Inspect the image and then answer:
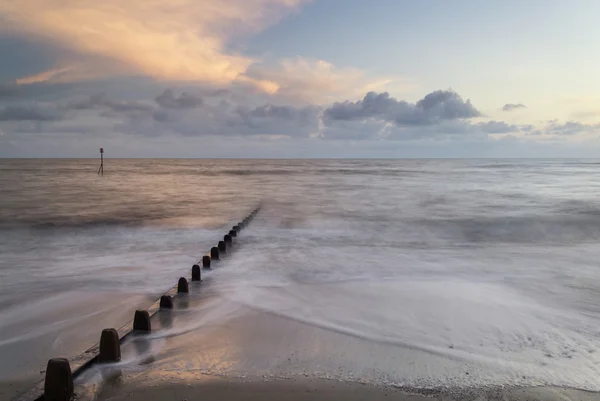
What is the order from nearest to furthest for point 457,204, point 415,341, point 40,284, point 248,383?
point 248,383 → point 415,341 → point 40,284 → point 457,204

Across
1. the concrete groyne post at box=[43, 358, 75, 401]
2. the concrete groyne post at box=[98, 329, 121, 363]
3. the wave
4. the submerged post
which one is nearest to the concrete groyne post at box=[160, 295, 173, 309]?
the submerged post

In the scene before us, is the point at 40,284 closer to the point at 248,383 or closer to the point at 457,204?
the point at 248,383

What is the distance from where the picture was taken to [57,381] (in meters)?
3.36

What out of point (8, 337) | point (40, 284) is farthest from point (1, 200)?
point (8, 337)

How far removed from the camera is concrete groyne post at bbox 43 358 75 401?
3.35 m

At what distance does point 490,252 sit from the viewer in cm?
1127

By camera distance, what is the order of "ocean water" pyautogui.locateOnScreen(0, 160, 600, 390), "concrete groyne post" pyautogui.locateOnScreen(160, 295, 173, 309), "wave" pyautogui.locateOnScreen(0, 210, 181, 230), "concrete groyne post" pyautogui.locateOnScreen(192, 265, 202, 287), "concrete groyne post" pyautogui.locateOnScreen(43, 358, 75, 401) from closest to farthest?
"concrete groyne post" pyautogui.locateOnScreen(43, 358, 75, 401), "ocean water" pyautogui.locateOnScreen(0, 160, 600, 390), "concrete groyne post" pyautogui.locateOnScreen(160, 295, 173, 309), "concrete groyne post" pyautogui.locateOnScreen(192, 265, 202, 287), "wave" pyautogui.locateOnScreen(0, 210, 181, 230)

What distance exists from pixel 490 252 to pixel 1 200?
23.9 metres

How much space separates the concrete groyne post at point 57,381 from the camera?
335 cm

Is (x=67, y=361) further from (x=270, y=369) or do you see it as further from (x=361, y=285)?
(x=361, y=285)

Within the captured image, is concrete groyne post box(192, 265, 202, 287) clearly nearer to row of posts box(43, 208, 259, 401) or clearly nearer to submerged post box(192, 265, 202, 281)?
submerged post box(192, 265, 202, 281)

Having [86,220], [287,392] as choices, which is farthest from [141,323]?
[86,220]

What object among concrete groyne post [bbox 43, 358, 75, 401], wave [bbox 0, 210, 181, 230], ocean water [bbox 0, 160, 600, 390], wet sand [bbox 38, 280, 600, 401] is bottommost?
wave [bbox 0, 210, 181, 230]

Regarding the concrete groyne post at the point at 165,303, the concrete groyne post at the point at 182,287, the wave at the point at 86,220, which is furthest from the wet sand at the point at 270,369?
the wave at the point at 86,220
